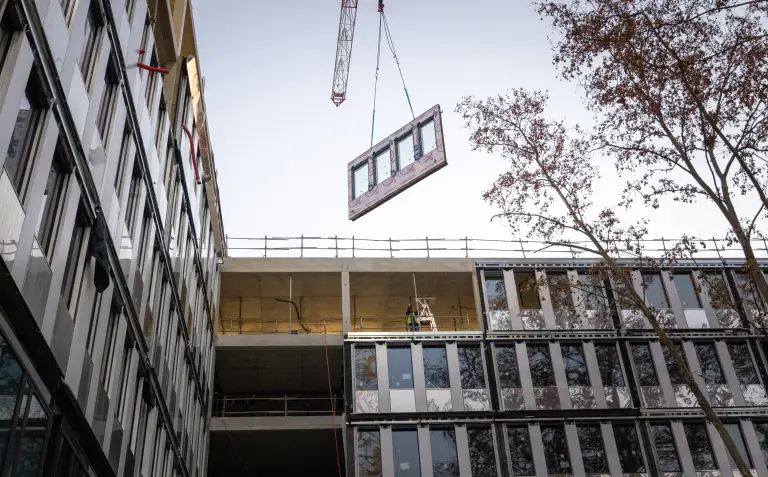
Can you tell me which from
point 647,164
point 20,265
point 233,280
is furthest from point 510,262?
point 20,265

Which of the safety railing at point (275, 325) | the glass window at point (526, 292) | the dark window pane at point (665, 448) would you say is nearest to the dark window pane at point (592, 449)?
the dark window pane at point (665, 448)

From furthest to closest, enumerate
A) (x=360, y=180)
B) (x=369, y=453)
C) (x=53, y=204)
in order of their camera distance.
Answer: (x=360, y=180)
(x=369, y=453)
(x=53, y=204)

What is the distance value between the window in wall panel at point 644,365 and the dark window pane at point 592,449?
9.92 ft

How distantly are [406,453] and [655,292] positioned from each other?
1269 cm

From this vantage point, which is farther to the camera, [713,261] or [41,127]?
[713,261]

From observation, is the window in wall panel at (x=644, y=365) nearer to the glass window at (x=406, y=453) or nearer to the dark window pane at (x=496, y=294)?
the dark window pane at (x=496, y=294)

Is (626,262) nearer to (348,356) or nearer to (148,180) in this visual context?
(348,356)

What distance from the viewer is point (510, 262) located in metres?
34.1

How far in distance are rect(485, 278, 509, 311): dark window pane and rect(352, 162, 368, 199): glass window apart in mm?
7127

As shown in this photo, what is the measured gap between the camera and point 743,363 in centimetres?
3222

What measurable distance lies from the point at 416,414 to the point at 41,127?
19.7m

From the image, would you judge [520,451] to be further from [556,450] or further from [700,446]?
[700,446]

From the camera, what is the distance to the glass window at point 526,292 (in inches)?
1328

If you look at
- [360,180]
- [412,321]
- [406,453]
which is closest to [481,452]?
[406,453]
